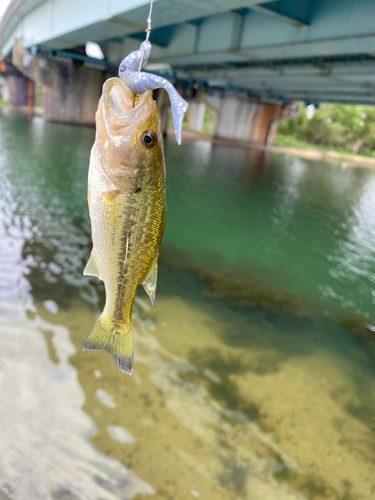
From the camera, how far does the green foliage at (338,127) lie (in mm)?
68500

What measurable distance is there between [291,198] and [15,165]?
45.2 ft

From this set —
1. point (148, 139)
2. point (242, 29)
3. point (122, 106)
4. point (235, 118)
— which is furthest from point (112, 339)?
point (235, 118)

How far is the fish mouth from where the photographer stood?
1780 mm

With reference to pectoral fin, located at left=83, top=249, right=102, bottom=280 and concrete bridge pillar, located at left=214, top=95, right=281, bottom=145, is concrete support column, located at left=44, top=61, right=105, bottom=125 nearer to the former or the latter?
concrete bridge pillar, located at left=214, top=95, right=281, bottom=145

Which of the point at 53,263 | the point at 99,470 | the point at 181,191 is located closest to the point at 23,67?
the point at 181,191

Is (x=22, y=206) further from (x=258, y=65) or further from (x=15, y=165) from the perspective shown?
(x=258, y=65)

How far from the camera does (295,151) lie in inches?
2286

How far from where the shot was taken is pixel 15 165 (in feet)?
49.3

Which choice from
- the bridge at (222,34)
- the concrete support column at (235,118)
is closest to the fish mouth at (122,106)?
the bridge at (222,34)

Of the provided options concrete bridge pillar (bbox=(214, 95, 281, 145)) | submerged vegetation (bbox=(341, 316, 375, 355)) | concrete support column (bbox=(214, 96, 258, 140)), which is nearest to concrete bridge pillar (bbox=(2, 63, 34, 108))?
concrete support column (bbox=(214, 96, 258, 140))

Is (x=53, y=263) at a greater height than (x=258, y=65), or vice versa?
(x=258, y=65)

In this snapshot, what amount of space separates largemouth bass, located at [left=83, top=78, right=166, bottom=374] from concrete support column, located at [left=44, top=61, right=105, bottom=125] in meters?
40.2

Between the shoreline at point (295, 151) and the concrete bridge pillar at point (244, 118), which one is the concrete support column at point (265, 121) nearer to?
the concrete bridge pillar at point (244, 118)

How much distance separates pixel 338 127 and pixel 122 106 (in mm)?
77720
